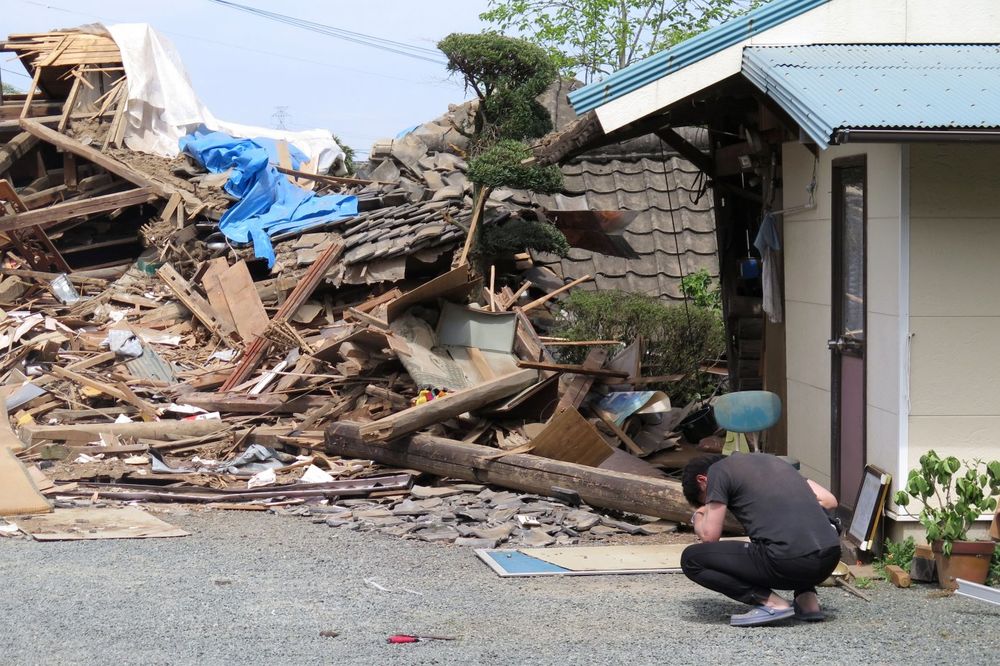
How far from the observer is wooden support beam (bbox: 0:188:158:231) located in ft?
61.9

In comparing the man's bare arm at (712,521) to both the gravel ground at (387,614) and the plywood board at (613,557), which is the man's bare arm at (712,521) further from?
the plywood board at (613,557)

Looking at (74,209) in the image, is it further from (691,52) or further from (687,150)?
(691,52)

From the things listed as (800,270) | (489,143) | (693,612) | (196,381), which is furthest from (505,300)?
(693,612)

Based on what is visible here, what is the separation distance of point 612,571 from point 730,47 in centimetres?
406

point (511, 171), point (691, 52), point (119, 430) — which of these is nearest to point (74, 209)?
point (119, 430)

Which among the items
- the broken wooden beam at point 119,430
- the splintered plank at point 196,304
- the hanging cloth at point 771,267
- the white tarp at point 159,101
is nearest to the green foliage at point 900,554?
the hanging cloth at point 771,267

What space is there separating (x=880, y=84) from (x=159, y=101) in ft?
60.1

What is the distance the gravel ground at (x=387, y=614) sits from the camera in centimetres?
562

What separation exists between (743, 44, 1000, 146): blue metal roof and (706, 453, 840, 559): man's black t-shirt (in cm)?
209

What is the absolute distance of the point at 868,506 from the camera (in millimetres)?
7754

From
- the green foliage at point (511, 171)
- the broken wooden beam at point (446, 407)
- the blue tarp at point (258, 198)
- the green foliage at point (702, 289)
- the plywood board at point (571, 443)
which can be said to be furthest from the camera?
the blue tarp at point (258, 198)

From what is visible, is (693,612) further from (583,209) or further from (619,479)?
(583,209)

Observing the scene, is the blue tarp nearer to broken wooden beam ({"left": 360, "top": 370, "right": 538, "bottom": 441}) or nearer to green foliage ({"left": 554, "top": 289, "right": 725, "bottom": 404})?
green foliage ({"left": 554, "top": 289, "right": 725, "bottom": 404})

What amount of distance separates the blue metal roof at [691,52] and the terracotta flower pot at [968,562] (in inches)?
153
